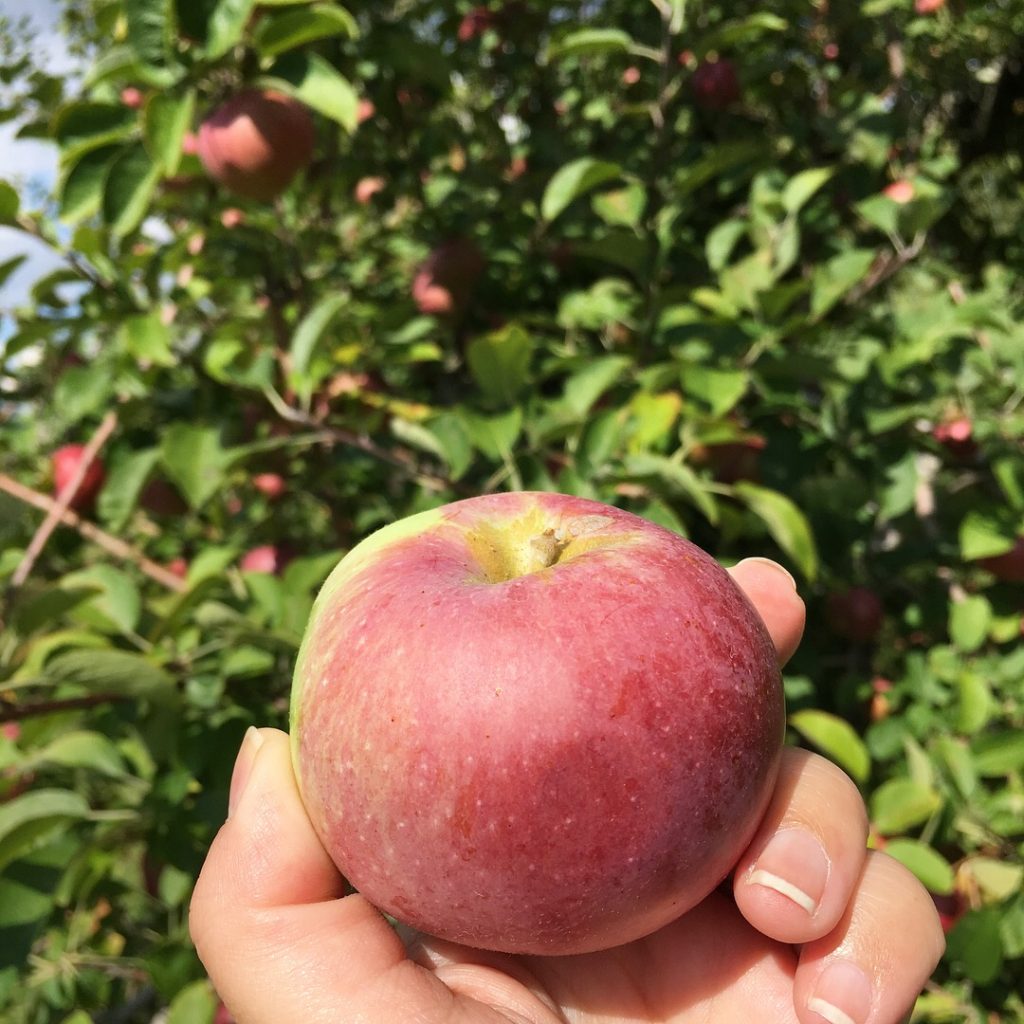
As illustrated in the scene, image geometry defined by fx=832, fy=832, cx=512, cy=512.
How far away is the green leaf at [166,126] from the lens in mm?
1333

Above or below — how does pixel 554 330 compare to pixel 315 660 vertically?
below

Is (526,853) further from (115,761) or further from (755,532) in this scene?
(755,532)

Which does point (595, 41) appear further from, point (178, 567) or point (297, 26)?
point (178, 567)

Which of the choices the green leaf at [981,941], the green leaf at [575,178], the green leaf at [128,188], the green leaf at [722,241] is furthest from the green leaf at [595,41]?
the green leaf at [981,941]

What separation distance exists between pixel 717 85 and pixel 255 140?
120cm

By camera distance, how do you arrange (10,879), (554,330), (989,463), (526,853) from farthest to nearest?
(554,330), (989,463), (10,879), (526,853)

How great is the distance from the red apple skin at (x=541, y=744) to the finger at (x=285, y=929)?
1.7 inches

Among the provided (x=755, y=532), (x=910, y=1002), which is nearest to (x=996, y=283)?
(x=755, y=532)

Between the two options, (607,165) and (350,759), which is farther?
(607,165)

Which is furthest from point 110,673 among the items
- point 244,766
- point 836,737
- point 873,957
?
point 836,737

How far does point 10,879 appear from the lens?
4.08 feet

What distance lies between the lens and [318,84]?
4.67 feet

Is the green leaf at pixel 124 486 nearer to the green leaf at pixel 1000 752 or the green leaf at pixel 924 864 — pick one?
the green leaf at pixel 924 864

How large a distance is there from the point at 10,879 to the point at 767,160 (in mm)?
2040
